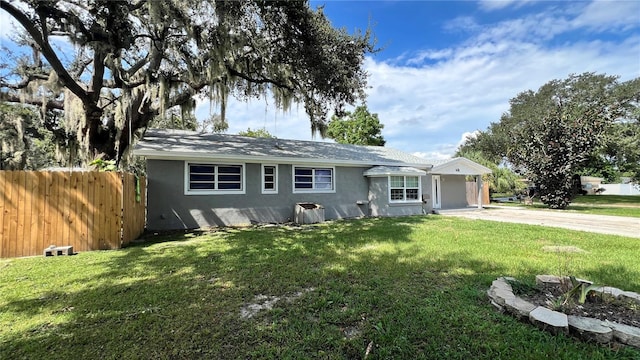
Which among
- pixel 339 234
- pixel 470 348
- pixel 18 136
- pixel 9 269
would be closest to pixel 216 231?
pixel 339 234

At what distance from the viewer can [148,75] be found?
31.3 feet

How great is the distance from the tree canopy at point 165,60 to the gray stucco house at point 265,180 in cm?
178

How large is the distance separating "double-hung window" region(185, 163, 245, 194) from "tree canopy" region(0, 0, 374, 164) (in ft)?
7.00

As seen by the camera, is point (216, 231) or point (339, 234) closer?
point (339, 234)

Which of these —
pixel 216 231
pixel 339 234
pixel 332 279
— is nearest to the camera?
pixel 332 279

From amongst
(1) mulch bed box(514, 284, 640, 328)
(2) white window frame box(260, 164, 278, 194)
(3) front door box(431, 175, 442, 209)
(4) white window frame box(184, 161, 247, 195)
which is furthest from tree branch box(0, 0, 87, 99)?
(3) front door box(431, 175, 442, 209)

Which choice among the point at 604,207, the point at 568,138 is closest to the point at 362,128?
the point at 568,138

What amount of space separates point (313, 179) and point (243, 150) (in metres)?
3.13

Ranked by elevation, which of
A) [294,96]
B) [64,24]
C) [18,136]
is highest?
[64,24]

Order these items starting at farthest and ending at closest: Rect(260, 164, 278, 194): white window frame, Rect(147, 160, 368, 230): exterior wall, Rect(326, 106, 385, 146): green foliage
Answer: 1. Rect(326, 106, 385, 146): green foliage
2. Rect(260, 164, 278, 194): white window frame
3. Rect(147, 160, 368, 230): exterior wall

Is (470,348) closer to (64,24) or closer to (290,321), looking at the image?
(290,321)

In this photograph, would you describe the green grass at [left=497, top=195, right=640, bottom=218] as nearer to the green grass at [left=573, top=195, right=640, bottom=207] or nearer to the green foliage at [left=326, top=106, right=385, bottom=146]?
the green grass at [left=573, top=195, right=640, bottom=207]

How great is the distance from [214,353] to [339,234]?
598cm

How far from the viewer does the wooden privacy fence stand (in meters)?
5.80
